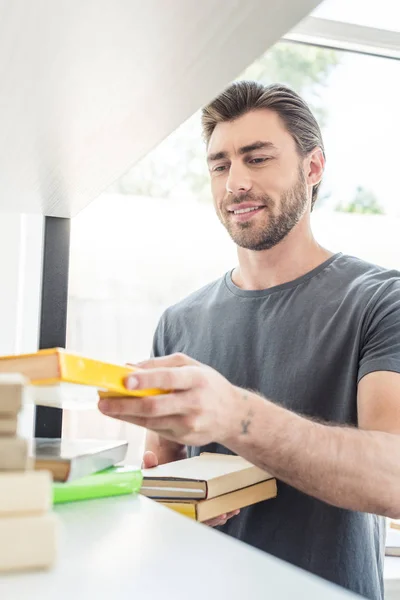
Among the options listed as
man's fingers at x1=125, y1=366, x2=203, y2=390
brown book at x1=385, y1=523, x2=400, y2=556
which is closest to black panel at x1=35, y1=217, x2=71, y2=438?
man's fingers at x1=125, y1=366, x2=203, y2=390

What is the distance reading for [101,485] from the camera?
22.8 inches

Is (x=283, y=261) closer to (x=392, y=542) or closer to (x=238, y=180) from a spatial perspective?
(x=238, y=180)

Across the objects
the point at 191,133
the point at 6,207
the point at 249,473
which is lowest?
the point at 249,473

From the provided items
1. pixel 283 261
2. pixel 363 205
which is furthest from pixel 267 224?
pixel 363 205

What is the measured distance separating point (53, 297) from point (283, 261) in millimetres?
542

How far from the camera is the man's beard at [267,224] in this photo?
4.67 ft

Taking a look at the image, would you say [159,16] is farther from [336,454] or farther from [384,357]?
[384,357]

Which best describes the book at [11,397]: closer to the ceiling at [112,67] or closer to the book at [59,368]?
the book at [59,368]

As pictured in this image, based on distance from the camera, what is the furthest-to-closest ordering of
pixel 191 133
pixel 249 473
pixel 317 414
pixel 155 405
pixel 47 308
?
pixel 191 133 → pixel 317 414 → pixel 47 308 → pixel 249 473 → pixel 155 405

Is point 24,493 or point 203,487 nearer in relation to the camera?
point 24,493

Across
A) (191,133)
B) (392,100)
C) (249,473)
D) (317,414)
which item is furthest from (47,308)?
(392,100)

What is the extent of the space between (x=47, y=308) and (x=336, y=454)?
45 centimetres

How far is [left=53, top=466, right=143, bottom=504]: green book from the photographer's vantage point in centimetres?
55

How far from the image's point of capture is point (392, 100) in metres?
2.10
